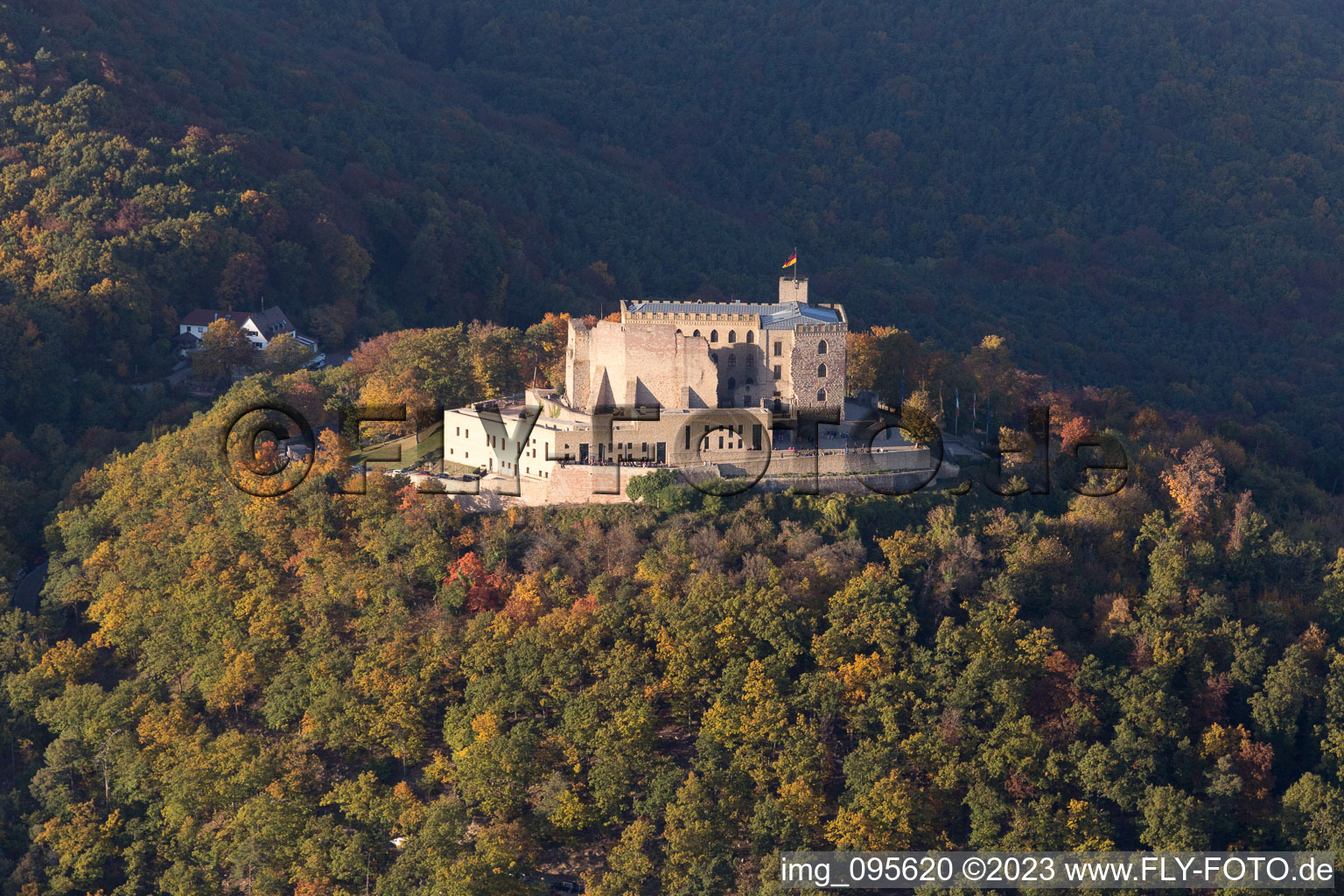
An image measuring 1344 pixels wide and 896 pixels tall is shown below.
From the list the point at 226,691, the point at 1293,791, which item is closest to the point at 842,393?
the point at 1293,791

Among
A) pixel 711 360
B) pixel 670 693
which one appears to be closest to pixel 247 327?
pixel 711 360

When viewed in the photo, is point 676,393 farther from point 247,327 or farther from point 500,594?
point 247,327

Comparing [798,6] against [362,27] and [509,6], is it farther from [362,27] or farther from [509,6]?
[362,27]

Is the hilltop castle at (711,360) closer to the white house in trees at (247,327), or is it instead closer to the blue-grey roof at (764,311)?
the blue-grey roof at (764,311)

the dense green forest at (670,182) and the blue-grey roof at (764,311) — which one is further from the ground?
the dense green forest at (670,182)

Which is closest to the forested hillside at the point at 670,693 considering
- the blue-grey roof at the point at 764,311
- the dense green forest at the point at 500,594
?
the dense green forest at the point at 500,594

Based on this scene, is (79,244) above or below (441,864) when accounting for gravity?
above

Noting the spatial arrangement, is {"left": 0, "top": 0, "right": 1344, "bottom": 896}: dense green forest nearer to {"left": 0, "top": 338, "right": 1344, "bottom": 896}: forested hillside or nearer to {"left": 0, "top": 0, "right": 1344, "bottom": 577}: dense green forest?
{"left": 0, "top": 338, "right": 1344, "bottom": 896}: forested hillside
